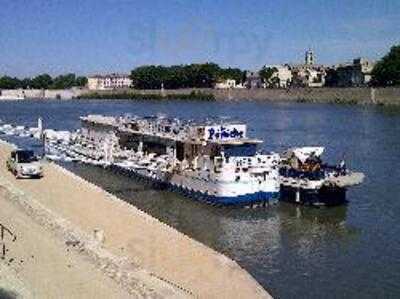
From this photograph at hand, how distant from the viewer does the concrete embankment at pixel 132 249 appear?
17891mm

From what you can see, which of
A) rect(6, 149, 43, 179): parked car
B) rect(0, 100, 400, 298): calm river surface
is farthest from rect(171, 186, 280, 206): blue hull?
rect(6, 149, 43, 179): parked car

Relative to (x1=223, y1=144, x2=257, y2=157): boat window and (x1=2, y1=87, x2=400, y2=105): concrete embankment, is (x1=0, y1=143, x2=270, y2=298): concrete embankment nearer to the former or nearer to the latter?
(x1=223, y1=144, x2=257, y2=157): boat window

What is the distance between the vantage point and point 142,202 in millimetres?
38312

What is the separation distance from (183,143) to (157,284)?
25.0 m

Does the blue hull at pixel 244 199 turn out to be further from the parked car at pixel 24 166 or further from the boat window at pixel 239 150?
the parked car at pixel 24 166

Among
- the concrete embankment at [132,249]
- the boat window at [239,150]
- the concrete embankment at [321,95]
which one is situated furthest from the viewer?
the concrete embankment at [321,95]

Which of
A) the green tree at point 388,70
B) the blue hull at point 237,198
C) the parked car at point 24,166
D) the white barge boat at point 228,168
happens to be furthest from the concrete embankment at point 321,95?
the parked car at point 24,166

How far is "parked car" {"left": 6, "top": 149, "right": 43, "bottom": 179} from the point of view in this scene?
3625 cm

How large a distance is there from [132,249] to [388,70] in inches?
5823

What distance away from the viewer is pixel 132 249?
75.8 ft

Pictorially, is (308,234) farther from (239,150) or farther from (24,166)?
(24,166)

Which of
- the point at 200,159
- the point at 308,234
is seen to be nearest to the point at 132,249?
the point at 308,234

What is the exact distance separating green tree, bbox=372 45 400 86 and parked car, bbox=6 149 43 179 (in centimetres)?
13342

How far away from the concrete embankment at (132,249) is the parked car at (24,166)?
3.68 metres
